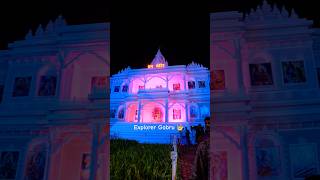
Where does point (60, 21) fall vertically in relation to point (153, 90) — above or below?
above

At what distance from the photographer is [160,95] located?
14.3 metres

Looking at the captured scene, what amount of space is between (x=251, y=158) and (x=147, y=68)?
871 centimetres

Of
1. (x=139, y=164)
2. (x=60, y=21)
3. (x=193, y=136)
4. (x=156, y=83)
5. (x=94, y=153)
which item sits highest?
(x=60, y=21)

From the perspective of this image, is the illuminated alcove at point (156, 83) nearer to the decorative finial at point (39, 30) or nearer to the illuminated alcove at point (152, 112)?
the illuminated alcove at point (152, 112)

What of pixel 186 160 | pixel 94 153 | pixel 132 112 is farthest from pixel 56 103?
pixel 132 112

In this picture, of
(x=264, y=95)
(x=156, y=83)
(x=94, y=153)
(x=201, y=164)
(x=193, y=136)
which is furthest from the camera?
(x=156, y=83)

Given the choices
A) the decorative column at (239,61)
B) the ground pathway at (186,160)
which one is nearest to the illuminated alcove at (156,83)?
the ground pathway at (186,160)

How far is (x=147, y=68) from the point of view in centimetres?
1512

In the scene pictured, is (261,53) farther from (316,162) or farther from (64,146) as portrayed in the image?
(64,146)

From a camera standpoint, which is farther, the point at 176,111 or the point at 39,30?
the point at 176,111

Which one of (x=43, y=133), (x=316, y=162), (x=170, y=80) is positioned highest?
(x=170, y=80)

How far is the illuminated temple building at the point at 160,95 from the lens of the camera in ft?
42.9

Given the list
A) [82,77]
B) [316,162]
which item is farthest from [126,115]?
[316,162]

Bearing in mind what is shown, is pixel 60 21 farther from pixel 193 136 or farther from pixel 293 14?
pixel 293 14
